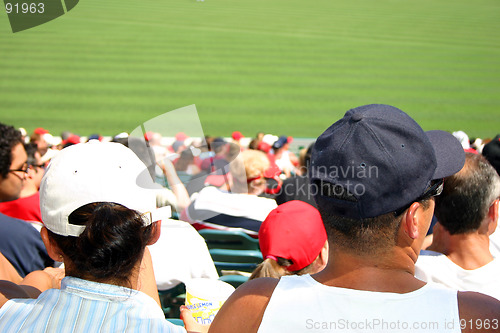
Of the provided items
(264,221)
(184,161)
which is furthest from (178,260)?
(184,161)

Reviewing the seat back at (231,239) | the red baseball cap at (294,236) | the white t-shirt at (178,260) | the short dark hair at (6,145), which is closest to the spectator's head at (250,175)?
the seat back at (231,239)

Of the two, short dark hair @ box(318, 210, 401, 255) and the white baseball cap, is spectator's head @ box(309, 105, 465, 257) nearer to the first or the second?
short dark hair @ box(318, 210, 401, 255)

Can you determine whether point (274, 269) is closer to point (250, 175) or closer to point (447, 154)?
point (447, 154)

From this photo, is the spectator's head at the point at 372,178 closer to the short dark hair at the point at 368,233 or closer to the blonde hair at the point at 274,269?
the short dark hair at the point at 368,233

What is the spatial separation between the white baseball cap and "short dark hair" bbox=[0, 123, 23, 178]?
165 cm

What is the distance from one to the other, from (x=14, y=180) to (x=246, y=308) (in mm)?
2046

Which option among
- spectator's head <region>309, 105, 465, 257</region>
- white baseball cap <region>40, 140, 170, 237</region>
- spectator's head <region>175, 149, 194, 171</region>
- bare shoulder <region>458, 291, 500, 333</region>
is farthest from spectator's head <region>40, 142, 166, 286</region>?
spectator's head <region>175, 149, 194, 171</region>

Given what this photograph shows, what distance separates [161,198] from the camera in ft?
8.03

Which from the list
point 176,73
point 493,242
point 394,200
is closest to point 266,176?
point 493,242

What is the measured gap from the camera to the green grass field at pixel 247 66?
13.0m

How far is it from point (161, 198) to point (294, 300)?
1.60 meters

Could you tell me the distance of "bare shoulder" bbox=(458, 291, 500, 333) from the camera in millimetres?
870

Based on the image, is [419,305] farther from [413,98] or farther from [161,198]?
[413,98]

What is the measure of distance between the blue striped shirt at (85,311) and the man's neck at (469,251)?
3.12ft
